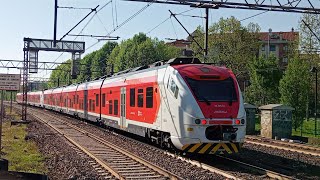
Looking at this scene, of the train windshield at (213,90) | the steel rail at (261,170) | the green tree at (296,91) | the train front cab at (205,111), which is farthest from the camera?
the green tree at (296,91)

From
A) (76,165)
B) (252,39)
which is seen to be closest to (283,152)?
(76,165)

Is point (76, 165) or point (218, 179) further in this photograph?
point (76, 165)

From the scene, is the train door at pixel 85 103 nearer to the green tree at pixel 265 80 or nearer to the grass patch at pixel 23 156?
the grass patch at pixel 23 156

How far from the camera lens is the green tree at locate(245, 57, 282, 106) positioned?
127 ft

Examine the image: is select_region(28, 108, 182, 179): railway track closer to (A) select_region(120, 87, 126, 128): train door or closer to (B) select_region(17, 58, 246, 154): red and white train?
(B) select_region(17, 58, 246, 154): red and white train

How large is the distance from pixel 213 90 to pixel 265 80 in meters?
26.4

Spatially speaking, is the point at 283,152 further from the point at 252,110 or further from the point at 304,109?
the point at 304,109

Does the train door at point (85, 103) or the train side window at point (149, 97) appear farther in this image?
the train door at point (85, 103)

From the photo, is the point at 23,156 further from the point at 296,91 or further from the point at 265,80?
the point at 265,80

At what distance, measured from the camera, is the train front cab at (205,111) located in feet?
42.3

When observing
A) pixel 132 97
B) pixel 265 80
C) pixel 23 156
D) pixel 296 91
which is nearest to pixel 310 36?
pixel 265 80

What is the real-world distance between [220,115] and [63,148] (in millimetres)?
7157

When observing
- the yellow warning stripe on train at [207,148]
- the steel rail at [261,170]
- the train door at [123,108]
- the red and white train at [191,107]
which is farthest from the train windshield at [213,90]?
the train door at [123,108]

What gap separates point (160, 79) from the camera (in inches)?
599
